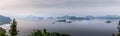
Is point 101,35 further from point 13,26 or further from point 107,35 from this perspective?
point 13,26

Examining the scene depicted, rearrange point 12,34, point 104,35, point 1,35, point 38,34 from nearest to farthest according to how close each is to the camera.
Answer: point 1,35 < point 38,34 < point 12,34 < point 104,35

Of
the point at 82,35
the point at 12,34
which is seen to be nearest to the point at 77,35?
the point at 82,35

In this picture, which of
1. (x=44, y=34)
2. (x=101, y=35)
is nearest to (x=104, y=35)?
(x=101, y=35)

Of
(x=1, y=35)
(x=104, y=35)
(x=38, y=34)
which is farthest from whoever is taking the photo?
(x=104, y=35)

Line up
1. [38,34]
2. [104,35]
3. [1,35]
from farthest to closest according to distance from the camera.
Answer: [104,35]
[38,34]
[1,35]

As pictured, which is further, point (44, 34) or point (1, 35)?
point (44, 34)

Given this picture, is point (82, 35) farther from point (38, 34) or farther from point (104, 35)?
point (38, 34)

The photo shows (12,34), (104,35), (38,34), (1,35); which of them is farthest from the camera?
(104,35)

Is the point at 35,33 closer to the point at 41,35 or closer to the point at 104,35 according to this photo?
the point at 41,35

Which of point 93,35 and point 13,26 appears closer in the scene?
point 13,26
